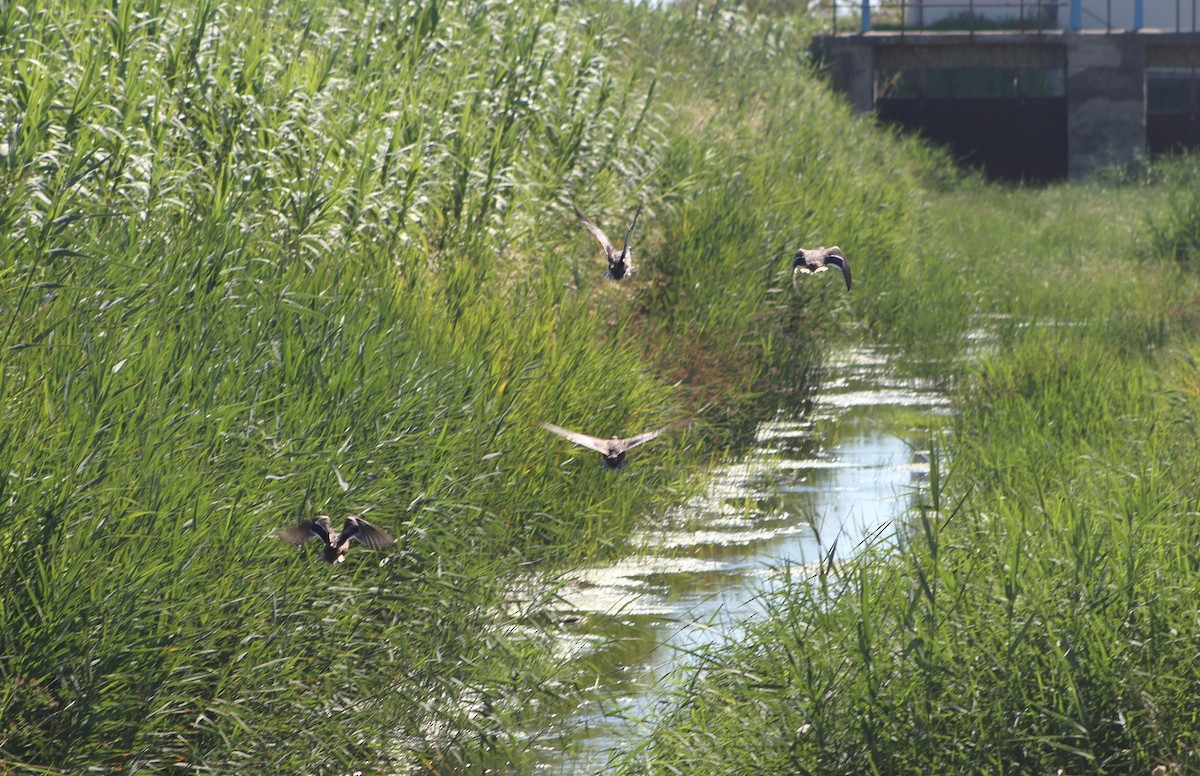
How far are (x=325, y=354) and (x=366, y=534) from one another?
40.3 inches

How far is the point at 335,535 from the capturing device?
13.8 ft

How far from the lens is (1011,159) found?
25469mm

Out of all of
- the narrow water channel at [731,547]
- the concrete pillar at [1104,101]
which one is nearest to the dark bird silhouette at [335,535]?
the narrow water channel at [731,547]

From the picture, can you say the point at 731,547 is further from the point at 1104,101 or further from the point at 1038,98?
the point at 1038,98

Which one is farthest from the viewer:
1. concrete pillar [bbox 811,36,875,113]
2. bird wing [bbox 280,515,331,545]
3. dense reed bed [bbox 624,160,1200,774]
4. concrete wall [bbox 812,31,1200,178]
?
concrete pillar [bbox 811,36,875,113]

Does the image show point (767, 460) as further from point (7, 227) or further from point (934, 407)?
point (7, 227)

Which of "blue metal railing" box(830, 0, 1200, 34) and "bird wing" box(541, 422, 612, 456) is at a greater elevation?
"blue metal railing" box(830, 0, 1200, 34)

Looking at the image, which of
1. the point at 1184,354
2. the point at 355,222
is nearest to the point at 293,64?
the point at 355,222

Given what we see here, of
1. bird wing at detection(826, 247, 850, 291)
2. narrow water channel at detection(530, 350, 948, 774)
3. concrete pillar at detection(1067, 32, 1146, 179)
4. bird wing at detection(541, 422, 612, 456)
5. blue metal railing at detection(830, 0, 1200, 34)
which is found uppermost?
blue metal railing at detection(830, 0, 1200, 34)

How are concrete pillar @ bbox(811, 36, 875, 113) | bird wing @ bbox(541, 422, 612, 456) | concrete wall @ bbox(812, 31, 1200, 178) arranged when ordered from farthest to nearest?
concrete pillar @ bbox(811, 36, 875, 113)
concrete wall @ bbox(812, 31, 1200, 178)
bird wing @ bbox(541, 422, 612, 456)

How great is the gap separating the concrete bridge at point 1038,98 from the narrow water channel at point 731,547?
15.2 metres

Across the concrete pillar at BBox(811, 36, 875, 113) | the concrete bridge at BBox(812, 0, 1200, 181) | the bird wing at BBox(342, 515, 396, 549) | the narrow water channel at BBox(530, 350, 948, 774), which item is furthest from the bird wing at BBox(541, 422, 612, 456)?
the concrete pillar at BBox(811, 36, 875, 113)

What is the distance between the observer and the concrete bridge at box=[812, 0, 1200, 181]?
24.4 m

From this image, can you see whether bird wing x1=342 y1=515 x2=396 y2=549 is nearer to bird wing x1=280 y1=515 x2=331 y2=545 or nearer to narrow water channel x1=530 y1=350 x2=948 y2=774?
bird wing x1=280 y1=515 x2=331 y2=545
